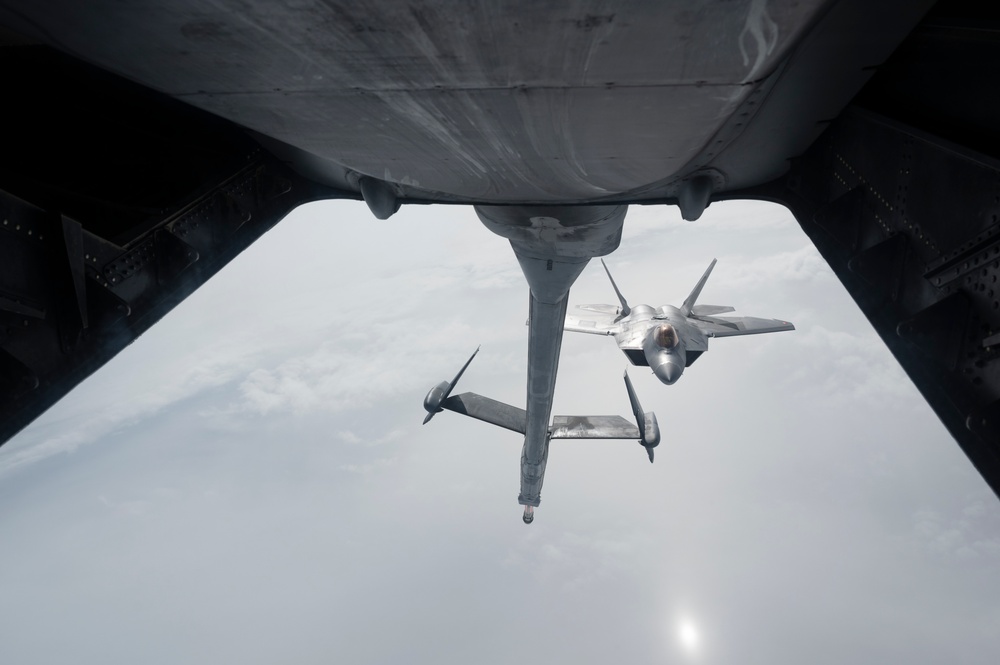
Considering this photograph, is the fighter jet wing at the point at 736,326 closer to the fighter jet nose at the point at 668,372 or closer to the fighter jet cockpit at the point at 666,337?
the fighter jet cockpit at the point at 666,337

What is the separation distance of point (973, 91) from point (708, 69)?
2.51 metres

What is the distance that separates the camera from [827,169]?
499 cm

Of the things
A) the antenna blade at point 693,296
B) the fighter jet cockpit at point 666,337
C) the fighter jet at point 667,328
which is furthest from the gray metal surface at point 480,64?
the antenna blade at point 693,296

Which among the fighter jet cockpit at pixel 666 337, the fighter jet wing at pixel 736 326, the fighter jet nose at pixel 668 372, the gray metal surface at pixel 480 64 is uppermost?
the fighter jet wing at pixel 736 326

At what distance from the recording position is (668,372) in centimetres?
1433

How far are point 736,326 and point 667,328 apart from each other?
4.77 metres

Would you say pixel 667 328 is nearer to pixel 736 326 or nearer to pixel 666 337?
pixel 666 337

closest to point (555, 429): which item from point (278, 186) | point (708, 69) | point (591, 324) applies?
point (591, 324)

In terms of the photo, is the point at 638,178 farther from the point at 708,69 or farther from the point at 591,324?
the point at 591,324

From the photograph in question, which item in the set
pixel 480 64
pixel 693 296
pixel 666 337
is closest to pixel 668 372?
pixel 666 337

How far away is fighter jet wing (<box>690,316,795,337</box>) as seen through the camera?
18000mm

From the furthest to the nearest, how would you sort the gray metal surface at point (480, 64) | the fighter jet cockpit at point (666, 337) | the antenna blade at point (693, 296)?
the antenna blade at point (693, 296) < the fighter jet cockpit at point (666, 337) < the gray metal surface at point (480, 64)

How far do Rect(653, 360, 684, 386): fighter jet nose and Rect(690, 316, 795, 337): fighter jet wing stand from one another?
3.62 metres

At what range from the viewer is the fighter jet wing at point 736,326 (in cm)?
1800
